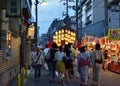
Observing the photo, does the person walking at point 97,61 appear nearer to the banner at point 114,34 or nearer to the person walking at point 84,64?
the person walking at point 84,64

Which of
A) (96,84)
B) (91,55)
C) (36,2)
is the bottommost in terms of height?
(96,84)

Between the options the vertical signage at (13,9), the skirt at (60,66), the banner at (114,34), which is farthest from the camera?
the banner at (114,34)

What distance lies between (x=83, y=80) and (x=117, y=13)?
143 feet

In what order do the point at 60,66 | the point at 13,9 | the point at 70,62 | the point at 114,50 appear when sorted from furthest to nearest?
the point at 114,50 < the point at 70,62 < the point at 60,66 < the point at 13,9

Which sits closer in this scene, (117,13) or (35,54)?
(35,54)

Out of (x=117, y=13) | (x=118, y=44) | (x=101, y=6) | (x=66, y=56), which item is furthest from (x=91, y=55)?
(x=101, y=6)

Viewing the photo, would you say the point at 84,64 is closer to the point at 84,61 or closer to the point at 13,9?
the point at 84,61

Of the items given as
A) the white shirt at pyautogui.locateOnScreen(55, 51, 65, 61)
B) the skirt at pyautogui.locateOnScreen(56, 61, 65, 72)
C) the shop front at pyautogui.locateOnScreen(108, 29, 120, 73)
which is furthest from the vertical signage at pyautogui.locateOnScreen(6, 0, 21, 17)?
the shop front at pyautogui.locateOnScreen(108, 29, 120, 73)

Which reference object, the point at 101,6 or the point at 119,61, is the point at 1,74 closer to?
the point at 119,61

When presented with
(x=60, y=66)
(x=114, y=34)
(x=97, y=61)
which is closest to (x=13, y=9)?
(x=97, y=61)

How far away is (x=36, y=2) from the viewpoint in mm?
48938

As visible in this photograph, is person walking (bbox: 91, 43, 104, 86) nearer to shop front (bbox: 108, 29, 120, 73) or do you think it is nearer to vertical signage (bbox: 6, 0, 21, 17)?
vertical signage (bbox: 6, 0, 21, 17)

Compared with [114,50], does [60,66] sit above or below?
below

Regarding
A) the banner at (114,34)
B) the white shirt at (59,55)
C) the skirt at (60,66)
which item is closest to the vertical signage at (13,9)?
the white shirt at (59,55)
